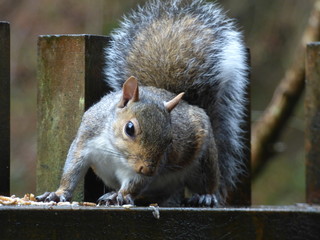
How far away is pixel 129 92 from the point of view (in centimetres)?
276

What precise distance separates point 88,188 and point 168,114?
0.39m

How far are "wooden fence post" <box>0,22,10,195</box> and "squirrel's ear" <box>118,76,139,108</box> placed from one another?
34 cm

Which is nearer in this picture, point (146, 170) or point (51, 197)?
point (146, 170)

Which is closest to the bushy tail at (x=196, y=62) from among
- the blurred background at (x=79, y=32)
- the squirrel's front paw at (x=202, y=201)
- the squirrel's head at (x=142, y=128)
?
the squirrel's front paw at (x=202, y=201)

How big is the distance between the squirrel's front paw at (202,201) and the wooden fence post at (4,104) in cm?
A: 55

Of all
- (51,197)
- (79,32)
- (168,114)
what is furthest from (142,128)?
(79,32)

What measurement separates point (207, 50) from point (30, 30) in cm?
259

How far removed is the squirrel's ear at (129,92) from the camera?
2713 mm

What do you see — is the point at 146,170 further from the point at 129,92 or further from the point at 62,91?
the point at 62,91

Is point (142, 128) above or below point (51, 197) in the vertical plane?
above

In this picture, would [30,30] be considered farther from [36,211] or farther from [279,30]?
[36,211]

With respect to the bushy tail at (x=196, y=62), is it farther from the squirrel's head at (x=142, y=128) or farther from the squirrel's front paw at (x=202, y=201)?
the squirrel's head at (x=142, y=128)
